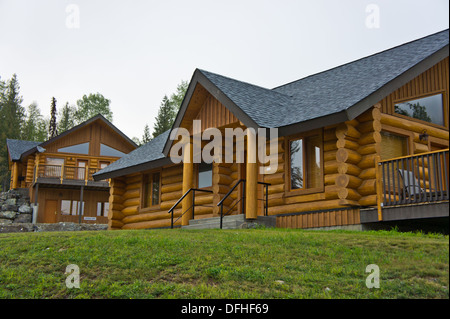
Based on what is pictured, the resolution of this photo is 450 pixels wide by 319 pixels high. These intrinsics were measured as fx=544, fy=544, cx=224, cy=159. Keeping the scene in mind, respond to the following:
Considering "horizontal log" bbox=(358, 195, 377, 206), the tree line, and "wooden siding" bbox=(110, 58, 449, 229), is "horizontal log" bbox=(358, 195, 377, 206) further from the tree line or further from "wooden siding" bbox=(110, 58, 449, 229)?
the tree line

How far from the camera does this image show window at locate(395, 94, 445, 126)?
1564 cm

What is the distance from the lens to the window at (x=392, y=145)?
1493 cm

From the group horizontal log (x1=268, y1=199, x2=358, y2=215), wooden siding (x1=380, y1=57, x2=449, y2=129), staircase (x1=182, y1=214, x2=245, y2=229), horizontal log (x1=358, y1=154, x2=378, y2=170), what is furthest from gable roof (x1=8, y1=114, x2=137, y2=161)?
horizontal log (x1=358, y1=154, x2=378, y2=170)

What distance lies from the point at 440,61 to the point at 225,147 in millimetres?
7267

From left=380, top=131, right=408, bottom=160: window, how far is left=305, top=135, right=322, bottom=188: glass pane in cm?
172

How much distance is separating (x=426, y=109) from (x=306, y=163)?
401 centimetres

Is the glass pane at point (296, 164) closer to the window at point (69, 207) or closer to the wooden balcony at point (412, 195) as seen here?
the wooden balcony at point (412, 195)

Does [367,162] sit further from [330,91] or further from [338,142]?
[330,91]

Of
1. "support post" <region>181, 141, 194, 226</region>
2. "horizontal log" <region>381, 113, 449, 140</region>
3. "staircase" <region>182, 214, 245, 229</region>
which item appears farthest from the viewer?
"support post" <region>181, 141, 194, 226</region>

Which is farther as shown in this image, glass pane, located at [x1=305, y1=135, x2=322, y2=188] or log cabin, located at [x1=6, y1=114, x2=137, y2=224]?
log cabin, located at [x1=6, y1=114, x2=137, y2=224]

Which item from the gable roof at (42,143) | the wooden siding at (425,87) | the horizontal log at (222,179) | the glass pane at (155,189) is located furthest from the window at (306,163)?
the gable roof at (42,143)

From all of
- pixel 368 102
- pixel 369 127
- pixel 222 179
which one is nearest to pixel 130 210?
pixel 222 179

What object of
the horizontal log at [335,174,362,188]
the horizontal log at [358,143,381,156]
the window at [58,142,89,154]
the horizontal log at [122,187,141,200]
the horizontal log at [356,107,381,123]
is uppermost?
the window at [58,142,89,154]
